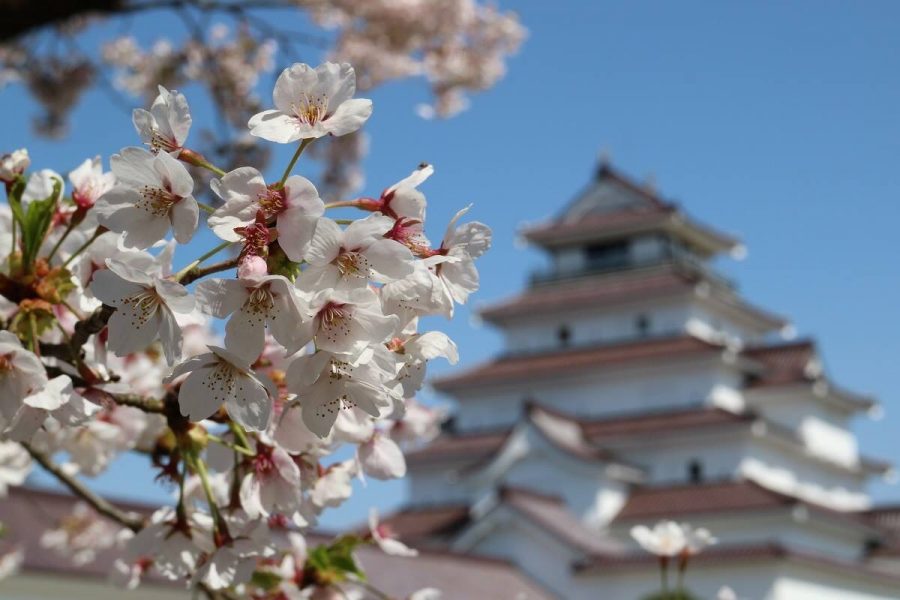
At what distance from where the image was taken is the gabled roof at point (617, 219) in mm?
33406

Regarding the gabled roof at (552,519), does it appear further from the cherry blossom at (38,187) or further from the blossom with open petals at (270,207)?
the blossom with open petals at (270,207)

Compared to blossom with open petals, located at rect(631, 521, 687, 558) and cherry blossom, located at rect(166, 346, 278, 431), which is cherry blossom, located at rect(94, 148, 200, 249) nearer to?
cherry blossom, located at rect(166, 346, 278, 431)

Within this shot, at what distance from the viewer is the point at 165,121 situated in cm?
159

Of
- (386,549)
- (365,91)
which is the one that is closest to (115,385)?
(386,549)

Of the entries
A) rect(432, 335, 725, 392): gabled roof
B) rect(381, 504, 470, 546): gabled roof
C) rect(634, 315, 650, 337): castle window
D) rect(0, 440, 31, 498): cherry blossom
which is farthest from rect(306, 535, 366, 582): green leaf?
rect(634, 315, 650, 337): castle window

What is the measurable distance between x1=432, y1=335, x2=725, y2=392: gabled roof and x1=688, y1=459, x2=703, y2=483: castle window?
281 centimetres

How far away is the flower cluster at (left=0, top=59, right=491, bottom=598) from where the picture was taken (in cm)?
145

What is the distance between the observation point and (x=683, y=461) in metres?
28.7

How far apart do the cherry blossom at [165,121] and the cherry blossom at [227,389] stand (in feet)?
1.00

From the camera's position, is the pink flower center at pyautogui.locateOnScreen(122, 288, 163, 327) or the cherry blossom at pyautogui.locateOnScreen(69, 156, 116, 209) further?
the cherry blossom at pyautogui.locateOnScreen(69, 156, 116, 209)

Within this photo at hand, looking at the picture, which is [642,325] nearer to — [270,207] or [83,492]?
[83,492]

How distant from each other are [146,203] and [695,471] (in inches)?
1108

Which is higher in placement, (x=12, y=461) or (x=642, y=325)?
(x=642, y=325)

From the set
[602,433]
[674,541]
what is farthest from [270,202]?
[602,433]
